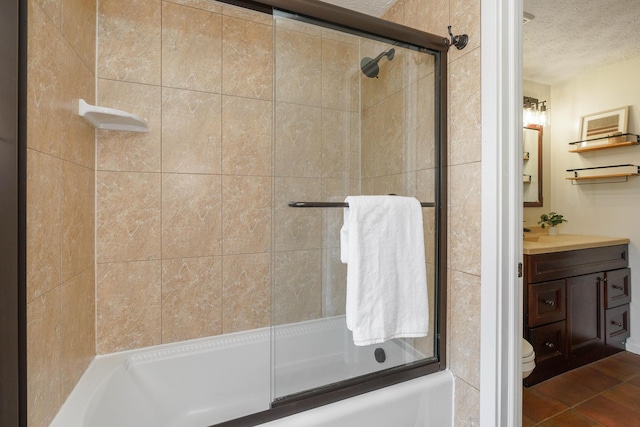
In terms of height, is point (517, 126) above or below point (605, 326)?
above

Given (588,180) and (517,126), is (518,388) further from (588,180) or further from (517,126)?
(588,180)

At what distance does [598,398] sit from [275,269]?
2.31 meters

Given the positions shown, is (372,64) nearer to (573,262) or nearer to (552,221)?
(573,262)

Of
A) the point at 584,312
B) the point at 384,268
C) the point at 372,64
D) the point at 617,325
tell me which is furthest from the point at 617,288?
the point at 372,64

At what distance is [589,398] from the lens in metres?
1.90

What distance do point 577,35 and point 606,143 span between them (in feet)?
3.31

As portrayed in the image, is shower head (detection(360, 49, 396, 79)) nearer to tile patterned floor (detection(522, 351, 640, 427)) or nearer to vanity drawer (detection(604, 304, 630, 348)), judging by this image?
tile patterned floor (detection(522, 351, 640, 427))

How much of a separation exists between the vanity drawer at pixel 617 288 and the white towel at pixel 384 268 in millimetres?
2089

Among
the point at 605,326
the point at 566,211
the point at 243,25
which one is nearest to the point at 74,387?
the point at 243,25

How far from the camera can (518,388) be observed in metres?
1.11

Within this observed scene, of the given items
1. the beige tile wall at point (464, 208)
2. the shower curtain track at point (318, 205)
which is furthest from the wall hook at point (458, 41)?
the shower curtain track at point (318, 205)

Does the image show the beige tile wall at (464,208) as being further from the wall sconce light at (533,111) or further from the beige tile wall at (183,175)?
the wall sconce light at (533,111)

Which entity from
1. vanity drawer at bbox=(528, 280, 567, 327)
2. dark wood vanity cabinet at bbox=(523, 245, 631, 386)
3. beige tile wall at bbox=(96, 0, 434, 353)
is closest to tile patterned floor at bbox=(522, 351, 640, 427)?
dark wood vanity cabinet at bbox=(523, 245, 631, 386)

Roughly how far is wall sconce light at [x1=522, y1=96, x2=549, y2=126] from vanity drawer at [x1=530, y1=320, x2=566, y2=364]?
1.81m
